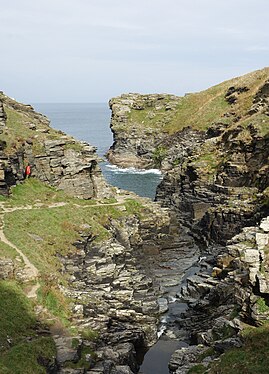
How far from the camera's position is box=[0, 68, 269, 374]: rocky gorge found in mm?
38500

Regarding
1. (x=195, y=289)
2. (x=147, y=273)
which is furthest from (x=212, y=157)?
(x=195, y=289)

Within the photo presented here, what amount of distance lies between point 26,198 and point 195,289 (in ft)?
90.3

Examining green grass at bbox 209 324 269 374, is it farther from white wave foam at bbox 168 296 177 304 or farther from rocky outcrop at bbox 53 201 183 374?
white wave foam at bbox 168 296 177 304

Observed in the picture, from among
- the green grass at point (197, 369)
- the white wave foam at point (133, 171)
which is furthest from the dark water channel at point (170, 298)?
the white wave foam at point (133, 171)

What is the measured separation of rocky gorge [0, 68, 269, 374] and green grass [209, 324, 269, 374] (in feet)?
0.44

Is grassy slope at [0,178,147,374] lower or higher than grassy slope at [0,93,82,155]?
lower

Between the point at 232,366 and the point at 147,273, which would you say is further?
the point at 147,273

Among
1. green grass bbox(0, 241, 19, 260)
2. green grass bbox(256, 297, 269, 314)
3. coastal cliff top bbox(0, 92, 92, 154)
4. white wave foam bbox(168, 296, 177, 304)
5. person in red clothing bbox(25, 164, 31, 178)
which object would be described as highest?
coastal cliff top bbox(0, 92, 92, 154)

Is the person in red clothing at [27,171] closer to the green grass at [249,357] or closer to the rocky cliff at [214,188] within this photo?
the rocky cliff at [214,188]

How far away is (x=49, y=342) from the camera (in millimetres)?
35969

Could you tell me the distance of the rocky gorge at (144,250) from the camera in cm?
3850

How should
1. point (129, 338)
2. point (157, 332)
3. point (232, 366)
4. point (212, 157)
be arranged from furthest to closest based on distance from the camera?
point (212, 157), point (157, 332), point (129, 338), point (232, 366)

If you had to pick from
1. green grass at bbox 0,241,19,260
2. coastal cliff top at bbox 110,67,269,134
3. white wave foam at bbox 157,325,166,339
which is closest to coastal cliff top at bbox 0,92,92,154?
green grass at bbox 0,241,19,260

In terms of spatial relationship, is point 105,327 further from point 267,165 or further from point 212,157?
point 212,157
